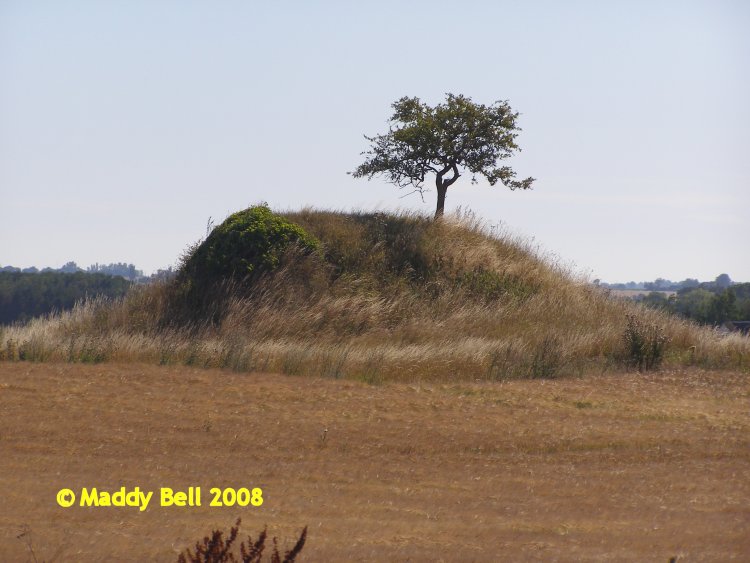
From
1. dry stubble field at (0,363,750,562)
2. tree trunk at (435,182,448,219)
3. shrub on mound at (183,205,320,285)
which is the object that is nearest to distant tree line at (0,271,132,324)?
tree trunk at (435,182,448,219)

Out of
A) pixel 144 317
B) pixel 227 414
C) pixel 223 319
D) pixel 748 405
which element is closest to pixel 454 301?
pixel 223 319

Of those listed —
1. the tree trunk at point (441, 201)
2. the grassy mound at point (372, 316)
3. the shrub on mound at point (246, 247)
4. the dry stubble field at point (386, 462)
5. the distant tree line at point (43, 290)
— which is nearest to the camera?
the dry stubble field at point (386, 462)

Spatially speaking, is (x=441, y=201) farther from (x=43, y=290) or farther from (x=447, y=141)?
(x=43, y=290)

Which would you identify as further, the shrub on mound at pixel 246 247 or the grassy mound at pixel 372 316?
the shrub on mound at pixel 246 247

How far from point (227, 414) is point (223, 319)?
294 inches

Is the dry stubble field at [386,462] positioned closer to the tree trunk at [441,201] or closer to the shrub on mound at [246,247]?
the shrub on mound at [246,247]

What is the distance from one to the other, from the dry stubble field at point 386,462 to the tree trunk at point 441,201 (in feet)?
35.4

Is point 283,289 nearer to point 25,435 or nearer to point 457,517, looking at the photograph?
point 25,435

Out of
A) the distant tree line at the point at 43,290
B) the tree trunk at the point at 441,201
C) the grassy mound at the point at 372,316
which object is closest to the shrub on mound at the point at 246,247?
the grassy mound at the point at 372,316

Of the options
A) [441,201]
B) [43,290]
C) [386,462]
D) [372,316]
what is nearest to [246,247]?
[372,316]

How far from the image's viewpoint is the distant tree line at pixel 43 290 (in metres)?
48.5

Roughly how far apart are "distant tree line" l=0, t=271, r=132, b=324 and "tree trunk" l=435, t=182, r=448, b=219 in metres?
25.7

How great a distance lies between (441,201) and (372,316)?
21.5 ft

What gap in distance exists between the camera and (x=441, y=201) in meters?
25.4
